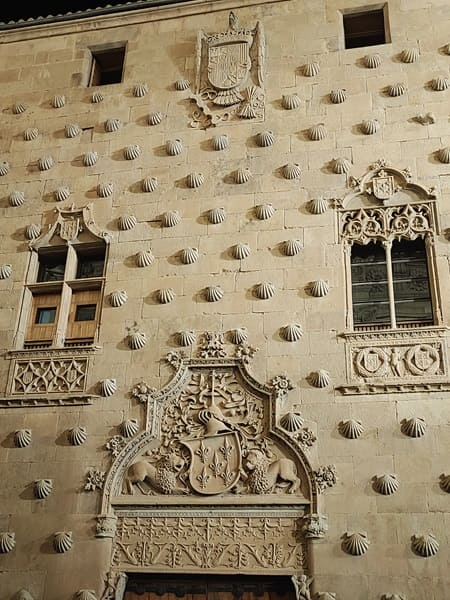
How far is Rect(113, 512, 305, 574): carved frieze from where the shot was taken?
327 inches

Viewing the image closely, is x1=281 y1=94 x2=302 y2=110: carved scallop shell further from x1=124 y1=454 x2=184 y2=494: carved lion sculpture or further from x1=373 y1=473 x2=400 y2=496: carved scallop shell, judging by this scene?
x1=373 y1=473 x2=400 y2=496: carved scallop shell

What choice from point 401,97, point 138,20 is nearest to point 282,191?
point 401,97

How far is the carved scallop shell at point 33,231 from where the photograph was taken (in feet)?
35.9

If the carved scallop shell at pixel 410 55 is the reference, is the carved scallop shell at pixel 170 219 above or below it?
below

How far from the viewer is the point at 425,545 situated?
794 centimetres

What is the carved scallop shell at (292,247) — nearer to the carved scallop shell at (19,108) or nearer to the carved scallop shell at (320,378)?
the carved scallop shell at (320,378)

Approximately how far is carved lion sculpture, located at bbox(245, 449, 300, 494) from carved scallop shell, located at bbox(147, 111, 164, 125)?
5.14 m

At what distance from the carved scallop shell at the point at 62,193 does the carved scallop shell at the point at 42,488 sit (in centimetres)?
401

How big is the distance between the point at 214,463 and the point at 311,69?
5764mm

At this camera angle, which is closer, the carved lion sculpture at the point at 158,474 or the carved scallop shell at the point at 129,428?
the carved lion sculpture at the point at 158,474

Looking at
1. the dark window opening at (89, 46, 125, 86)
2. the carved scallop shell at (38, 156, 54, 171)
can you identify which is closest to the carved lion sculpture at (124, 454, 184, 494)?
the carved scallop shell at (38, 156, 54, 171)

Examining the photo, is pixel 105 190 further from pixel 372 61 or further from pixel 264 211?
pixel 372 61

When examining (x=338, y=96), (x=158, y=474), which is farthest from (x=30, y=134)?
(x=158, y=474)

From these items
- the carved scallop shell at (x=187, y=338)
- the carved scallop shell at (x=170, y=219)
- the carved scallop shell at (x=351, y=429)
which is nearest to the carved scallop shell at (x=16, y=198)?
the carved scallop shell at (x=170, y=219)
